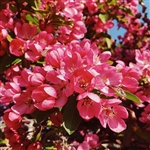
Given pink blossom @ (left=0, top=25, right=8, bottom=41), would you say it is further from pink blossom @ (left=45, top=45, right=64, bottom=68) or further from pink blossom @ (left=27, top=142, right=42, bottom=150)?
pink blossom @ (left=27, top=142, right=42, bottom=150)

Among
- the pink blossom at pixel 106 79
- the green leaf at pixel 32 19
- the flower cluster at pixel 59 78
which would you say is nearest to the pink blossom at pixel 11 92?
the flower cluster at pixel 59 78

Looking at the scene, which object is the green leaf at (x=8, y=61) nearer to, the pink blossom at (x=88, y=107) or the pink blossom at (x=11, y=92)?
the pink blossom at (x=11, y=92)

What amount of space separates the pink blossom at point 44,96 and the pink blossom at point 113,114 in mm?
254

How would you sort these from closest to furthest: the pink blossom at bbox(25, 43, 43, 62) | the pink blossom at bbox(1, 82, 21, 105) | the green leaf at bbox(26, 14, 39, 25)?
1. the pink blossom at bbox(1, 82, 21, 105)
2. the pink blossom at bbox(25, 43, 43, 62)
3. the green leaf at bbox(26, 14, 39, 25)

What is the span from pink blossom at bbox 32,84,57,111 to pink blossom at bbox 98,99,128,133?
A: 0.25 meters

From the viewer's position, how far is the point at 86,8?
3621mm

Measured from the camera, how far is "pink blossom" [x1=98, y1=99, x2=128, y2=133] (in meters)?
1.59

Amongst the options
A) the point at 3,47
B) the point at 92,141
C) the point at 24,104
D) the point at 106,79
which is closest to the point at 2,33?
the point at 3,47

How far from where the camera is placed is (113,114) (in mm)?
1654

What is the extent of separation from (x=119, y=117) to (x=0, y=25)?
3.51 ft

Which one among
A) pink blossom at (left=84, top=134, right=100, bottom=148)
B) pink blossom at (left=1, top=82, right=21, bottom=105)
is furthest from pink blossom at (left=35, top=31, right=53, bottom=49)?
pink blossom at (left=84, top=134, right=100, bottom=148)

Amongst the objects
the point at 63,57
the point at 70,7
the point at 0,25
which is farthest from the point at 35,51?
the point at 70,7

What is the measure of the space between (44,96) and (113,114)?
1.24 ft

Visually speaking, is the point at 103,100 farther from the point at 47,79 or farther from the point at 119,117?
A: the point at 47,79
